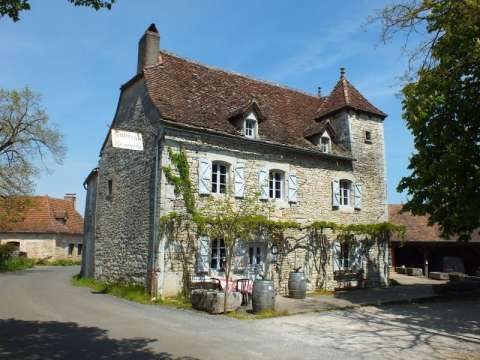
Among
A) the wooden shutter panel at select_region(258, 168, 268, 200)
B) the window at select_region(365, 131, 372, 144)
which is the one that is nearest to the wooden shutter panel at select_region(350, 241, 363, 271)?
the window at select_region(365, 131, 372, 144)

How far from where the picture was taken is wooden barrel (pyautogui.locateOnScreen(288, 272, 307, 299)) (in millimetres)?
13906

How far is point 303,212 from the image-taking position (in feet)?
52.9


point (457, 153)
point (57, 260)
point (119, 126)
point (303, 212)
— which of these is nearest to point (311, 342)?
point (457, 153)

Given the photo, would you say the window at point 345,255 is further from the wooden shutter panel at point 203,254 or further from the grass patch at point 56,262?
the grass patch at point 56,262

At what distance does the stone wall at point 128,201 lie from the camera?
13992 mm

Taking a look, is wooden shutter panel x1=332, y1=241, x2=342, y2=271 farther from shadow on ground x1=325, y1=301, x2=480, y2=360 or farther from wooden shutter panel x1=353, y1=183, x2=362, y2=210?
shadow on ground x1=325, y1=301, x2=480, y2=360

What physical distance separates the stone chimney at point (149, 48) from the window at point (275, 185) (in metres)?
6.37

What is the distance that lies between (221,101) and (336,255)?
25.0 ft

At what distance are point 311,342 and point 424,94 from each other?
7.34 metres

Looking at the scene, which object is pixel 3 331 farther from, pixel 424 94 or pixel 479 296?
pixel 479 296

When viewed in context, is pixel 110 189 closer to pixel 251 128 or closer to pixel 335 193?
pixel 251 128

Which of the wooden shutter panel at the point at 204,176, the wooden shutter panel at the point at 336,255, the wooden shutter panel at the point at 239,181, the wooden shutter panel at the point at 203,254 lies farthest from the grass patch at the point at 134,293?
the wooden shutter panel at the point at 336,255

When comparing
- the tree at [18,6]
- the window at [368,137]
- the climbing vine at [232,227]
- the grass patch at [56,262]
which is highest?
the window at [368,137]

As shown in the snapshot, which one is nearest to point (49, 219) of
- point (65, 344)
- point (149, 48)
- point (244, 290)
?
point (149, 48)
